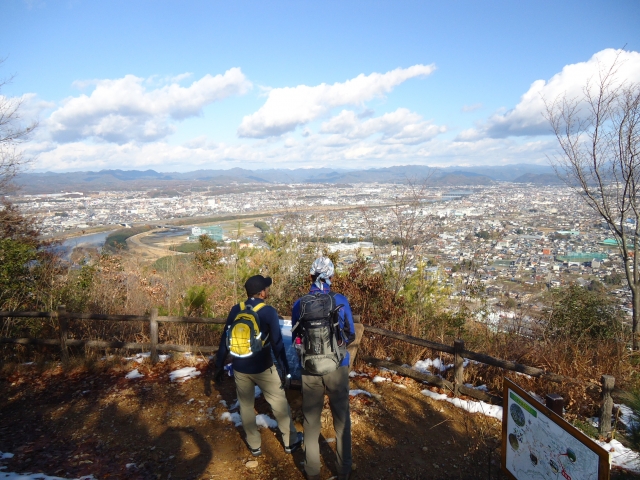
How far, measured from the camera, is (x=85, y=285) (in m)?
9.74

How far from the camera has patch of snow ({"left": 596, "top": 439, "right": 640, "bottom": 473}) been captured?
247 cm

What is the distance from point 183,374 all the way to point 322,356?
12.0ft

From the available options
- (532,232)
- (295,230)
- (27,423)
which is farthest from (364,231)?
(532,232)

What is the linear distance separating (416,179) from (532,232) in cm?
813

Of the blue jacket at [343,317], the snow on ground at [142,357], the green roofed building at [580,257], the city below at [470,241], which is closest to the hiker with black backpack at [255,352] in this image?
the blue jacket at [343,317]

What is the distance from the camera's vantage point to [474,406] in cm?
502

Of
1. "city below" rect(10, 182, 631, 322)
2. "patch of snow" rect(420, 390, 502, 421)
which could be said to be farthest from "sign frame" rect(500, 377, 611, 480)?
"city below" rect(10, 182, 631, 322)

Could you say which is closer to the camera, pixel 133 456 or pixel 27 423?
pixel 133 456

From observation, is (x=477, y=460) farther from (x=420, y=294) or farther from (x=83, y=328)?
(x=83, y=328)

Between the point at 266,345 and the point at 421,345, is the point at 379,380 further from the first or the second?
the point at 266,345

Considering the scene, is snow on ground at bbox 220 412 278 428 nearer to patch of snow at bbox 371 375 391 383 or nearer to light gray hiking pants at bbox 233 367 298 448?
light gray hiking pants at bbox 233 367 298 448

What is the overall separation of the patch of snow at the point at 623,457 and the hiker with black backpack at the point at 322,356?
200cm

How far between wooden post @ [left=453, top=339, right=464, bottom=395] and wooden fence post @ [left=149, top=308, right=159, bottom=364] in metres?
4.46

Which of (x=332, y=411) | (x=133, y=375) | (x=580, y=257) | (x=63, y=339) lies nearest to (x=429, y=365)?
(x=332, y=411)
